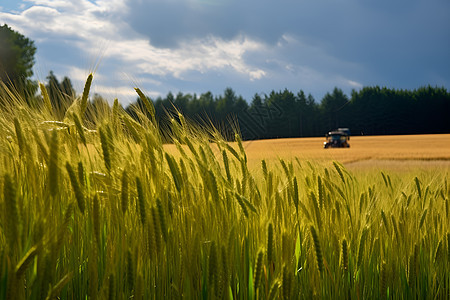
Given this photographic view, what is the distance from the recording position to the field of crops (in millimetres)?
1024

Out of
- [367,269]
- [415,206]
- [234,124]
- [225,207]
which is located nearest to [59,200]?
[225,207]

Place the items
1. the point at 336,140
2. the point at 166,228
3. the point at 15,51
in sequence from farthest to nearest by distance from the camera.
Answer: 1. the point at 15,51
2. the point at 336,140
3. the point at 166,228

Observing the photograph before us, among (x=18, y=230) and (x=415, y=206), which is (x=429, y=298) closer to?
(x=415, y=206)

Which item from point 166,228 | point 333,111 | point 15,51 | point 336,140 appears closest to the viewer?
point 166,228

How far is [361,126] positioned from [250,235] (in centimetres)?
4020

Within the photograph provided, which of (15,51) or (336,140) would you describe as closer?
(336,140)

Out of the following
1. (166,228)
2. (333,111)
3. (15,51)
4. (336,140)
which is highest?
(15,51)

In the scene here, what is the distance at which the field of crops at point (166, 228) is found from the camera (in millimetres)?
1024

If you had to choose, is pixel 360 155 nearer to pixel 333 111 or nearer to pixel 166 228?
pixel 166 228

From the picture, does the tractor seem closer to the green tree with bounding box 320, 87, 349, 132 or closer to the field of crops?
the field of crops

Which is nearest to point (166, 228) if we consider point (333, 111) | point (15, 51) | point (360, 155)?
point (360, 155)

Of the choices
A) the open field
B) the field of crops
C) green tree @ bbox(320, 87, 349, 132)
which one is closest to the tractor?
the open field

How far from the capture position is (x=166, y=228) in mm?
1095

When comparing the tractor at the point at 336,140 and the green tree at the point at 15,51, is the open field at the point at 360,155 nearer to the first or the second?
the tractor at the point at 336,140
